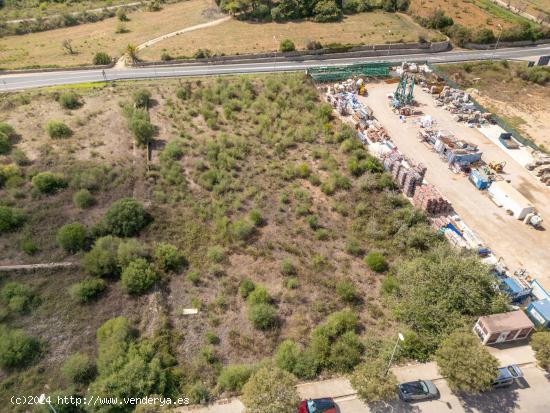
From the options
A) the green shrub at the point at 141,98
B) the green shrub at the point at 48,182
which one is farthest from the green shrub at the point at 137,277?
the green shrub at the point at 141,98

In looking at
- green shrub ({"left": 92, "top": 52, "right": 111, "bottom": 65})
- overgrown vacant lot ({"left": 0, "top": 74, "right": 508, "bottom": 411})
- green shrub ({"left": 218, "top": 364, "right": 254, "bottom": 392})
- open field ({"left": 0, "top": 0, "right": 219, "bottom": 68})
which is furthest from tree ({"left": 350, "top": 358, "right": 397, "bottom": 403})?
open field ({"left": 0, "top": 0, "right": 219, "bottom": 68})

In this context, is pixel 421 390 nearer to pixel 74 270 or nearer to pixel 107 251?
pixel 107 251

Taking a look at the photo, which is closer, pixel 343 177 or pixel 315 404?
pixel 315 404

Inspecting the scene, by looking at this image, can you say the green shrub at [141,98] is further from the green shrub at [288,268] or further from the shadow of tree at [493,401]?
the shadow of tree at [493,401]

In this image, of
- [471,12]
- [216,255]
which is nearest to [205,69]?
[216,255]

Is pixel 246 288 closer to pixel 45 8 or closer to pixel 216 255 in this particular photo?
pixel 216 255

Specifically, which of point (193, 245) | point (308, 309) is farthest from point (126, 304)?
point (308, 309)

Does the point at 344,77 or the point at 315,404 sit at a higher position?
the point at 344,77
